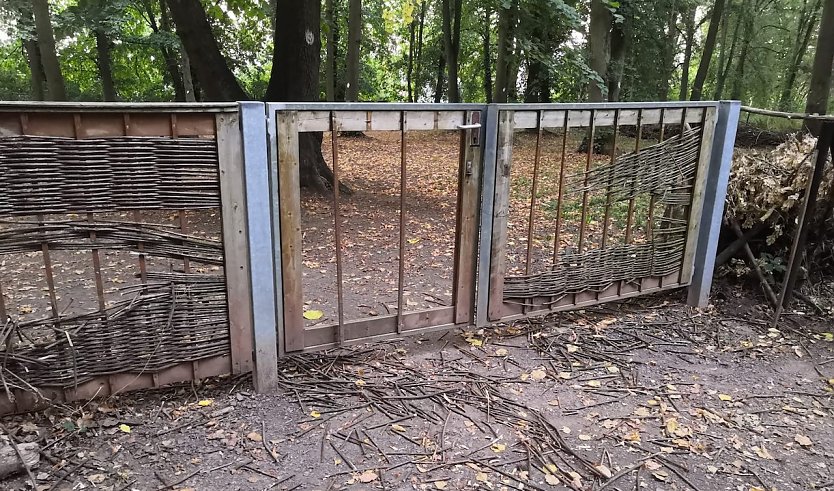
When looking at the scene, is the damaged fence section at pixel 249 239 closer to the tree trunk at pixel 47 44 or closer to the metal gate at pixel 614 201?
the metal gate at pixel 614 201

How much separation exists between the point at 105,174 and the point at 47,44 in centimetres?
788

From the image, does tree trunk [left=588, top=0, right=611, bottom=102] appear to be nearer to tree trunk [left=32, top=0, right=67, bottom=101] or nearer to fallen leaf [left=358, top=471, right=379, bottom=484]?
tree trunk [left=32, top=0, right=67, bottom=101]

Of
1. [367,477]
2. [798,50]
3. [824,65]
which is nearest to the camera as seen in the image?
[367,477]

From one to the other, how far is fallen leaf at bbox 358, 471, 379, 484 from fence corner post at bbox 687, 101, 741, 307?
3.67 metres

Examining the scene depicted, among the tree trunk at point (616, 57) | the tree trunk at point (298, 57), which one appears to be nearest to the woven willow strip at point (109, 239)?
the tree trunk at point (298, 57)

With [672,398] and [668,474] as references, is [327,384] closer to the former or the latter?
[668,474]

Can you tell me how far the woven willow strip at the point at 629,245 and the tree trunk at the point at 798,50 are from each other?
65.0ft

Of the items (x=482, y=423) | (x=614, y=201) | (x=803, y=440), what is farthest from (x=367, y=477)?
(x=614, y=201)

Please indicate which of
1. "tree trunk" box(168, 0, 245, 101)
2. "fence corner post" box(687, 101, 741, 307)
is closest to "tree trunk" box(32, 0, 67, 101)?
"tree trunk" box(168, 0, 245, 101)

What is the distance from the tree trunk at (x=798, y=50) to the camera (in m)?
20.6

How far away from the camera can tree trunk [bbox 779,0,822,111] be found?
20.6 meters

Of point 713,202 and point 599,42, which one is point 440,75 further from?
point 713,202

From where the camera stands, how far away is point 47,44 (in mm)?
8766

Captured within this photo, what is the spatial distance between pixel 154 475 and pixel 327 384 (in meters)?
1.15
